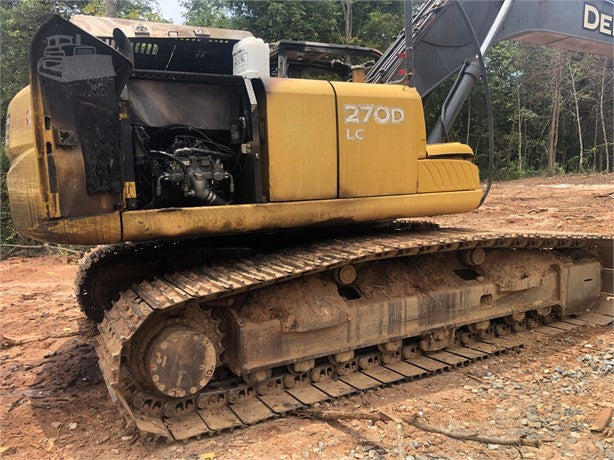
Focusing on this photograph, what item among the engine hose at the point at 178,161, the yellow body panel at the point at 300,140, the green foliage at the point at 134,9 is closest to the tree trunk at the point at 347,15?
the green foliage at the point at 134,9

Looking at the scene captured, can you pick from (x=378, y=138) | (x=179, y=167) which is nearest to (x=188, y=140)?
(x=179, y=167)

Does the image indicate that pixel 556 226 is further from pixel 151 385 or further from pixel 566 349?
pixel 151 385

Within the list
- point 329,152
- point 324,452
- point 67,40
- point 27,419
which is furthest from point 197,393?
point 67,40

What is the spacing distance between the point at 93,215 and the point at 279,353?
5.17 ft

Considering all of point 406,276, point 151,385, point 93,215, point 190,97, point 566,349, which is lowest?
point 566,349

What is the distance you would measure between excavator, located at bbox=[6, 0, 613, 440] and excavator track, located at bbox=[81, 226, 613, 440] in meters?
0.02

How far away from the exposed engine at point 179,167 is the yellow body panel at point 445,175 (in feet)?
5.42

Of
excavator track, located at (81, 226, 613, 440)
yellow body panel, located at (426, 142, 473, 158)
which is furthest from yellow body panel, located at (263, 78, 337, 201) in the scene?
yellow body panel, located at (426, 142, 473, 158)

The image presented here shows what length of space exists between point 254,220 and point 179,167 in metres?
0.63

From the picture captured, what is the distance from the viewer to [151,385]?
11.1ft

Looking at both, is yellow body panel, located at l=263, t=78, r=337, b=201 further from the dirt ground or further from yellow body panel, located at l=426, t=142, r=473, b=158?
the dirt ground

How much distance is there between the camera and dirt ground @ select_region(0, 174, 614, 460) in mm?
3156

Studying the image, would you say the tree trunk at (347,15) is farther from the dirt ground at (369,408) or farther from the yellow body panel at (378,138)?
the dirt ground at (369,408)

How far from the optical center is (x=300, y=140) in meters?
3.86
